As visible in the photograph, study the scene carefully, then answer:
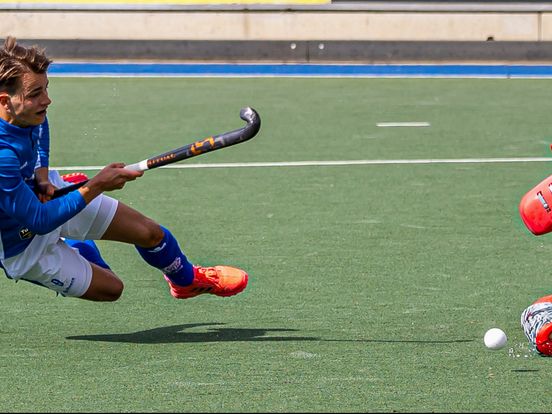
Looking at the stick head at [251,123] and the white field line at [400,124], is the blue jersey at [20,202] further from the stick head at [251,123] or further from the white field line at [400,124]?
the white field line at [400,124]

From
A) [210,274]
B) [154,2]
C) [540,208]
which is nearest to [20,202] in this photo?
[210,274]

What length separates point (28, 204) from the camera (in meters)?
5.12

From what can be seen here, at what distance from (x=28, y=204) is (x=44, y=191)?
18.9 inches

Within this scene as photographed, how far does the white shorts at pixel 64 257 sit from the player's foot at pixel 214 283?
0.46 m

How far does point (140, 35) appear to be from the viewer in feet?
64.6

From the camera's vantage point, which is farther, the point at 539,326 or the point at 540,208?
the point at 539,326

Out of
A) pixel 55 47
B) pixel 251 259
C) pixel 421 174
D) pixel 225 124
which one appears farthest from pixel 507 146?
pixel 55 47

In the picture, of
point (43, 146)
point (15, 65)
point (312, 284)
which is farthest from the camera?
Answer: point (312, 284)

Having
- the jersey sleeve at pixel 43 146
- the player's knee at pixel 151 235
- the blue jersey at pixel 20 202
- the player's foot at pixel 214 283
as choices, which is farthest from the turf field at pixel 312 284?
the jersey sleeve at pixel 43 146

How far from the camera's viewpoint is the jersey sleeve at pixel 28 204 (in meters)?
5.08

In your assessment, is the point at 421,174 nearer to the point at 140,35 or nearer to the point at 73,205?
the point at 73,205

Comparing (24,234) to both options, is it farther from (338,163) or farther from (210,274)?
(338,163)

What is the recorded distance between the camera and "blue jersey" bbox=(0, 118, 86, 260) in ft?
16.7

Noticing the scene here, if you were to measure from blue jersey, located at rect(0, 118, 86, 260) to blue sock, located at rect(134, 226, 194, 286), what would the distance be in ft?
2.05
